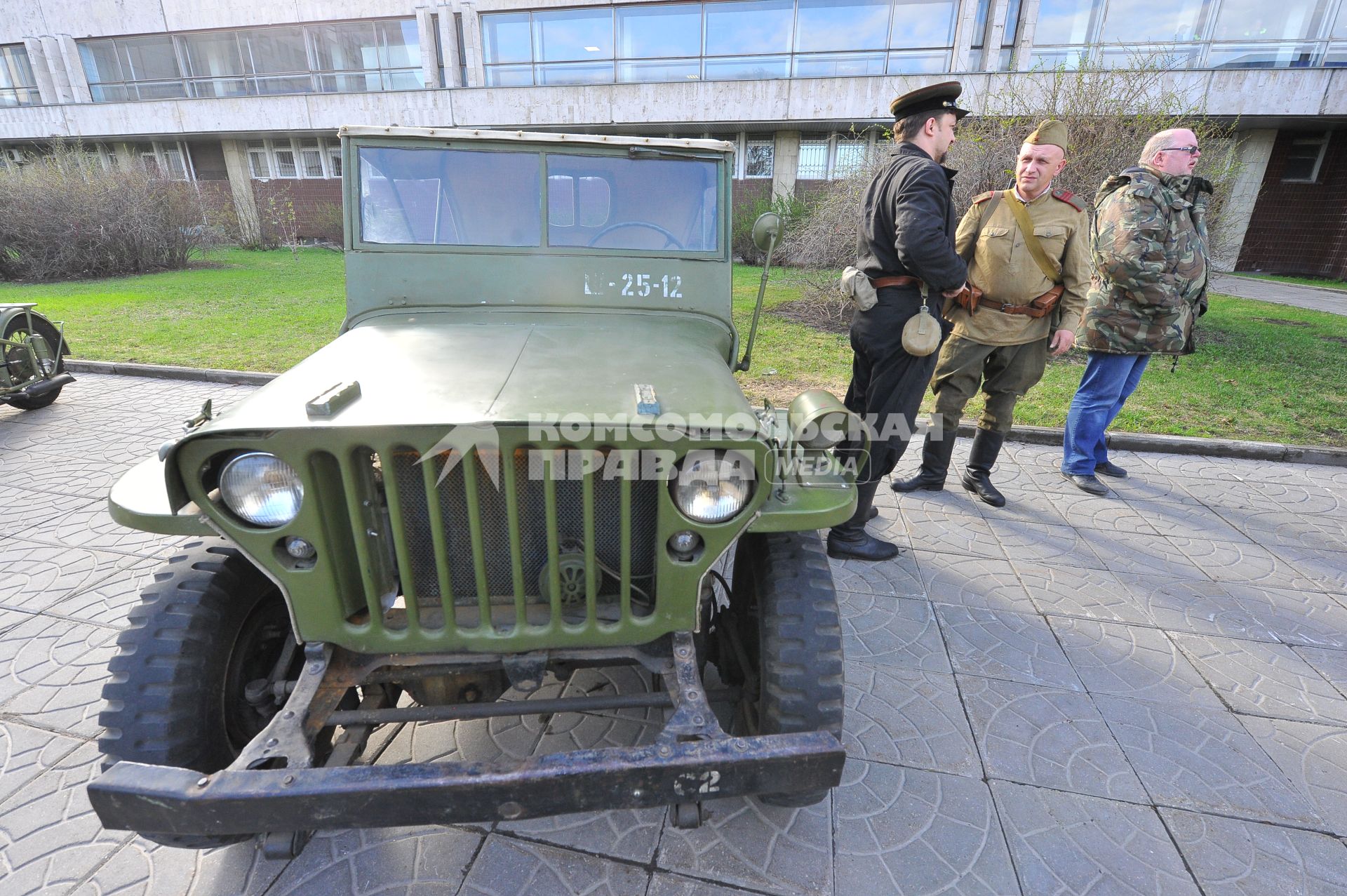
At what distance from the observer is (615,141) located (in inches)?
112

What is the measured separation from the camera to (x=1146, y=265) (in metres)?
4.05

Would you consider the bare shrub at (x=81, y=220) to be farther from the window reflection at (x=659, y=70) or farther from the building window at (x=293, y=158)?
the window reflection at (x=659, y=70)

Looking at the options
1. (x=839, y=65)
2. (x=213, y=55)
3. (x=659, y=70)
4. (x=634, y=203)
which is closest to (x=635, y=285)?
(x=634, y=203)

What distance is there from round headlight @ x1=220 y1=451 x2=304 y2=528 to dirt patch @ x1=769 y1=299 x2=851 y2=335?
811 cm

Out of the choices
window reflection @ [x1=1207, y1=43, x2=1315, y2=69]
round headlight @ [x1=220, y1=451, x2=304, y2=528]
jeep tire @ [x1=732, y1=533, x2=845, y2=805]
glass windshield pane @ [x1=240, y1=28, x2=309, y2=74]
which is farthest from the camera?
glass windshield pane @ [x1=240, y1=28, x2=309, y2=74]

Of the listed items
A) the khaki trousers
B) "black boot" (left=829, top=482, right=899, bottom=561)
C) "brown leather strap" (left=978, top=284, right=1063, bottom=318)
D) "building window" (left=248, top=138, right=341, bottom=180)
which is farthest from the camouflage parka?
"building window" (left=248, top=138, right=341, bottom=180)

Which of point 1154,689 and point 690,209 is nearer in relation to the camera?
point 1154,689

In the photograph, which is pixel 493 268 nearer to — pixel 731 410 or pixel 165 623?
pixel 731 410

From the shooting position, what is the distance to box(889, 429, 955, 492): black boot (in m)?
4.43

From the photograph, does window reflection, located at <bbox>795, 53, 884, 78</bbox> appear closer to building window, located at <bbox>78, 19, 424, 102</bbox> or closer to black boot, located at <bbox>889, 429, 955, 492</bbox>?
building window, located at <bbox>78, 19, 424, 102</bbox>

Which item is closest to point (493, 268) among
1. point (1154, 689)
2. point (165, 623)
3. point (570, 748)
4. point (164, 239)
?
point (165, 623)

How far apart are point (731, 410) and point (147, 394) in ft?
22.7

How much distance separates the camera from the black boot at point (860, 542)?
3576 millimetres

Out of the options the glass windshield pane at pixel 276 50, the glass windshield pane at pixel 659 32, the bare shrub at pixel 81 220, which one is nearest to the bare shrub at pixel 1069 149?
the glass windshield pane at pixel 659 32
